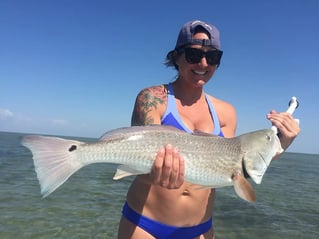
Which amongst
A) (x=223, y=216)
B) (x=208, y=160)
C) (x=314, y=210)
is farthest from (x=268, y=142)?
(x=314, y=210)

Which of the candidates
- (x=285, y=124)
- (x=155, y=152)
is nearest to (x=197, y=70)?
(x=285, y=124)

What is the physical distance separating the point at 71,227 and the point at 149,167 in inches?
310

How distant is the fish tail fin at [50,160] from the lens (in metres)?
3.01

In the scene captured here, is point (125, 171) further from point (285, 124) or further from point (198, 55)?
point (285, 124)

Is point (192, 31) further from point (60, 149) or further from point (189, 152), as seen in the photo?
point (60, 149)

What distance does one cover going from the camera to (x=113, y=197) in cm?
1520

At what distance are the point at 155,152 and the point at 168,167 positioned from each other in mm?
186

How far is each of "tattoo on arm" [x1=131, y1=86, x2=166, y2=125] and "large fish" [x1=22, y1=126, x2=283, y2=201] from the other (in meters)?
0.43

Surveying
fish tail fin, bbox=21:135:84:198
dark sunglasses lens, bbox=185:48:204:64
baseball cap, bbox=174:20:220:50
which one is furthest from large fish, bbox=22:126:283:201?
baseball cap, bbox=174:20:220:50

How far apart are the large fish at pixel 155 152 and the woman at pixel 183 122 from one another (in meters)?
0.34

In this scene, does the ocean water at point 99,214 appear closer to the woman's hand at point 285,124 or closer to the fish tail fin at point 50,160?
the fish tail fin at point 50,160

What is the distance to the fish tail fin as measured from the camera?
301 centimetres

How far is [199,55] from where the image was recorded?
3900 mm

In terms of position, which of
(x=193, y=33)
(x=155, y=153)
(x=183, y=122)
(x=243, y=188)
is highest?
(x=193, y=33)
